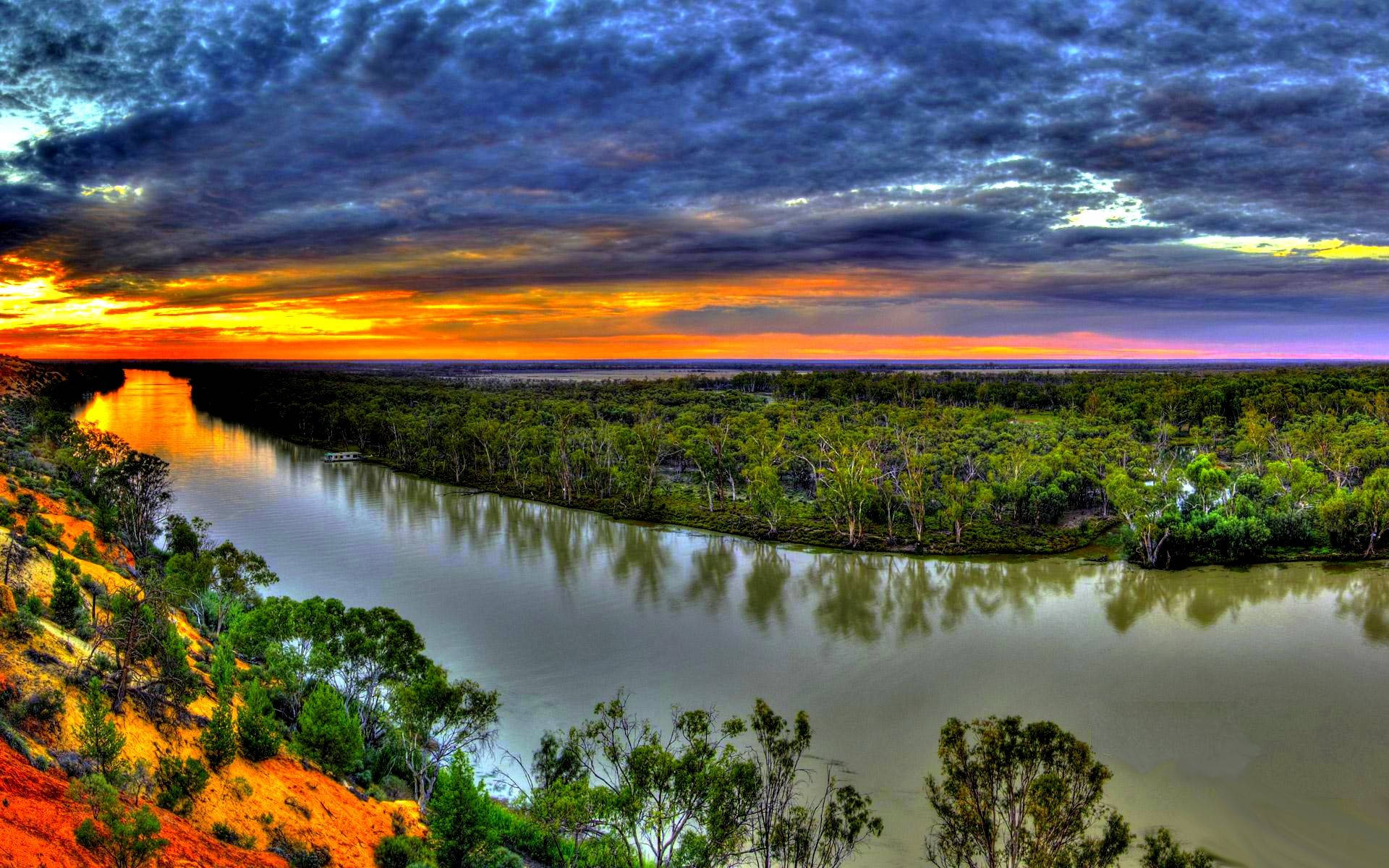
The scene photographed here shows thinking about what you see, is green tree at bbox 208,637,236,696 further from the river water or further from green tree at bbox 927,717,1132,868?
green tree at bbox 927,717,1132,868

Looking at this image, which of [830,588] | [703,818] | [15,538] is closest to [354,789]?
[703,818]

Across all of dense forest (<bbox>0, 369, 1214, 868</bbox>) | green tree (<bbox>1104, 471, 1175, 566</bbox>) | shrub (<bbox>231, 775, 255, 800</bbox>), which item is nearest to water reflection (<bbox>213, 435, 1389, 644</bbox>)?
green tree (<bbox>1104, 471, 1175, 566</bbox>)

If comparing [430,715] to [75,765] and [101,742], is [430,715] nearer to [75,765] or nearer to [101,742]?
[101,742]

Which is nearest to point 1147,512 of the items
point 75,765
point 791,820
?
point 791,820

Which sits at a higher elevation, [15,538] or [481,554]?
[15,538]

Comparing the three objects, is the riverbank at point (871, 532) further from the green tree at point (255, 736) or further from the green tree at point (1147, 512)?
the green tree at point (255, 736)

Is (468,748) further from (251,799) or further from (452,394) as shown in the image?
(452,394)

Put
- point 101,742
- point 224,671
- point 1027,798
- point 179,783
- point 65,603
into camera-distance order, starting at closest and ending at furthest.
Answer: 1. point 101,742
2. point 1027,798
3. point 179,783
4. point 65,603
5. point 224,671

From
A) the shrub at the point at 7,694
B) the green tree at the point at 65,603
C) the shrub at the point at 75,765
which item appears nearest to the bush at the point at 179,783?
the shrub at the point at 75,765
